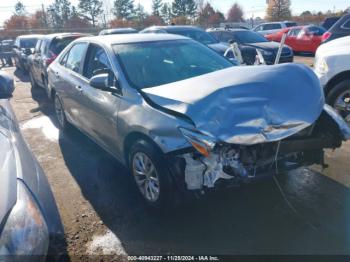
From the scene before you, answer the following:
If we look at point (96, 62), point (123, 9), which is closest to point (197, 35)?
point (96, 62)

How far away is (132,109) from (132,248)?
1.34 m

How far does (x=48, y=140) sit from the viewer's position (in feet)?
19.2

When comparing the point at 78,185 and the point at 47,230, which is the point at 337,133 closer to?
the point at 47,230

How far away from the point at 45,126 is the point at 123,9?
66.5 metres

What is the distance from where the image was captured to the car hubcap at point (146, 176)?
3.24m

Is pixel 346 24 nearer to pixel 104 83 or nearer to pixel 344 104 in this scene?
pixel 344 104

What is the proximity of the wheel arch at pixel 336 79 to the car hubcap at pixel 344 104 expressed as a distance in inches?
8.5

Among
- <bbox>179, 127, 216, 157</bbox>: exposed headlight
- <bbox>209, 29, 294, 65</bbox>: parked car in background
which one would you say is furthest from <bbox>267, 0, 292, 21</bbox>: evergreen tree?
<bbox>179, 127, 216, 157</bbox>: exposed headlight

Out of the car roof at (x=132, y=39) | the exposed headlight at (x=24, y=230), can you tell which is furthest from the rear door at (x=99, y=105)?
the exposed headlight at (x=24, y=230)

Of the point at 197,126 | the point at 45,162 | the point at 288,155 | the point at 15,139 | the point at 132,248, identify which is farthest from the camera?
the point at 45,162

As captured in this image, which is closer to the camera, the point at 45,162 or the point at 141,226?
the point at 141,226

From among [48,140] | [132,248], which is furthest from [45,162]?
[132,248]

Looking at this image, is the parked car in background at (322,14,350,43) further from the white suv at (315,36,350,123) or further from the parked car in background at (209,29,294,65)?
the parked car in background at (209,29,294,65)

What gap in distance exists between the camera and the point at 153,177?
3.25m
